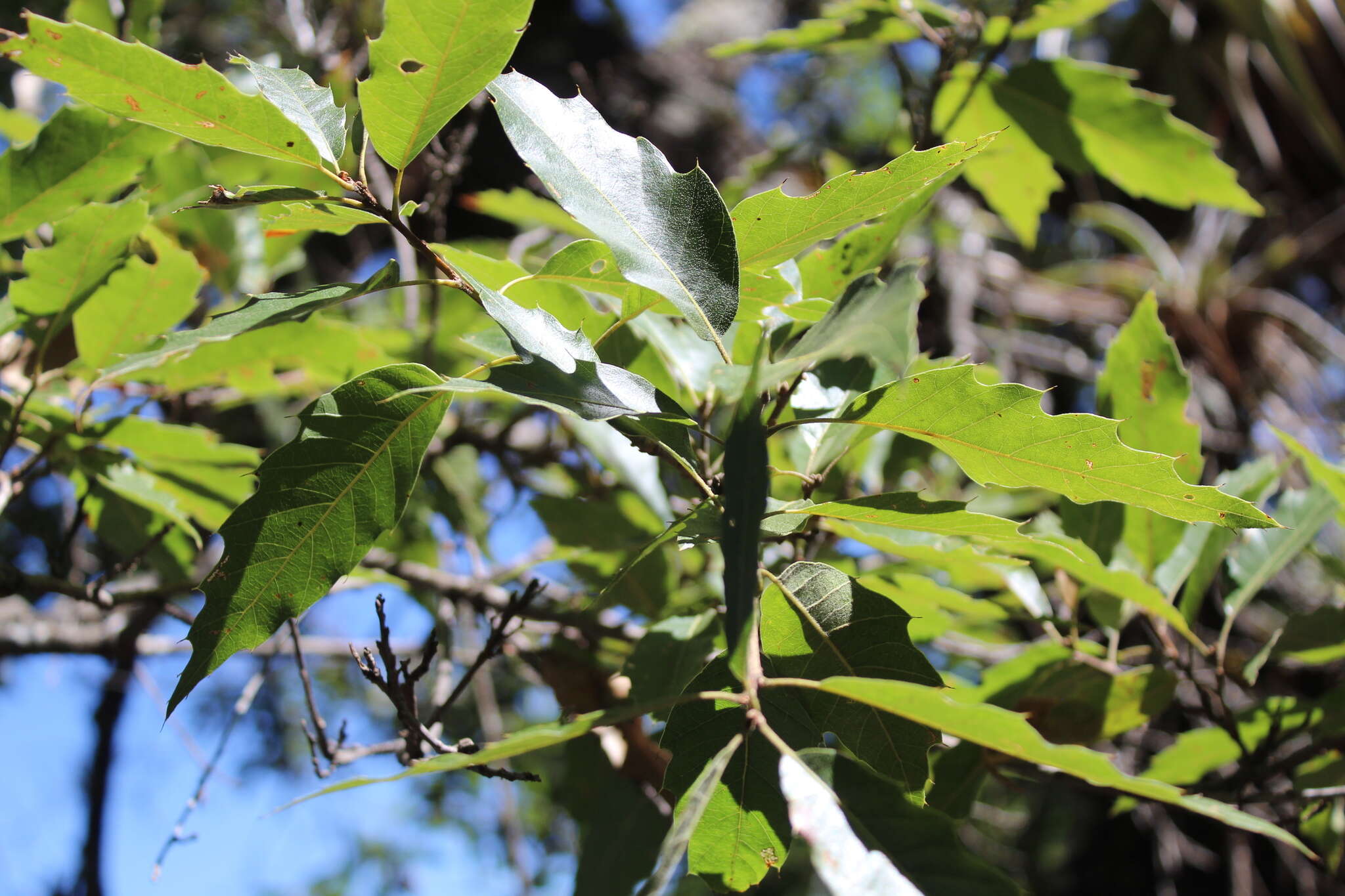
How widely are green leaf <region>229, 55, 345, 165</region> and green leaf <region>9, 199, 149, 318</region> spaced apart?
409 mm

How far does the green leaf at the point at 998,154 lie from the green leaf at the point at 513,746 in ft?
3.61

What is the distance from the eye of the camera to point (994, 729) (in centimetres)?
55

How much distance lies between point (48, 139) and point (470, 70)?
2.30 feet

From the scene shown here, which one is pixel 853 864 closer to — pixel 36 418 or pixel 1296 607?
pixel 36 418

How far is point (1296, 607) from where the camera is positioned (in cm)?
222

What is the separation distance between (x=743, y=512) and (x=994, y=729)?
21cm

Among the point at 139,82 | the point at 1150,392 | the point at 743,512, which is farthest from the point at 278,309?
the point at 1150,392

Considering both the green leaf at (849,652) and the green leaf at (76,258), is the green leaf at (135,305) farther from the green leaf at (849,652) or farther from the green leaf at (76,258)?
the green leaf at (849,652)

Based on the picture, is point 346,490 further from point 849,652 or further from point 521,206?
point 521,206

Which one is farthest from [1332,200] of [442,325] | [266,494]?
[266,494]

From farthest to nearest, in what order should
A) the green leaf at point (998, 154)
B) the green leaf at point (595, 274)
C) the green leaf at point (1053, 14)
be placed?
the green leaf at point (998, 154)
the green leaf at point (1053, 14)
the green leaf at point (595, 274)

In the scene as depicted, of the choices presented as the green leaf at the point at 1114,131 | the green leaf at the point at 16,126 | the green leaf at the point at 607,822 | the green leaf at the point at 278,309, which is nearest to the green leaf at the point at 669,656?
the green leaf at the point at 607,822

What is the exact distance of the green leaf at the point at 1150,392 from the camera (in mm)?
1005

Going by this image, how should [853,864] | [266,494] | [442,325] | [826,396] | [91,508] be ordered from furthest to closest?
[442,325], [91,508], [826,396], [266,494], [853,864]
